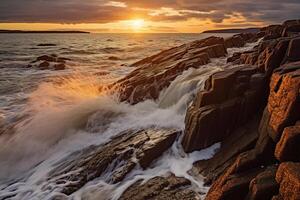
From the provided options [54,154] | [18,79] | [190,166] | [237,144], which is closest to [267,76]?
[237,144]

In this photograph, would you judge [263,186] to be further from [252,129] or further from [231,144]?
[252,129]

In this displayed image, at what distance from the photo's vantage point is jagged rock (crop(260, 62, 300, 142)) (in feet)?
21.5

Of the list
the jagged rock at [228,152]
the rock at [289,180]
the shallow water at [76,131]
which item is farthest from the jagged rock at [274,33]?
the rock at [289,180]

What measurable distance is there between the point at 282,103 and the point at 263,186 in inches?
86.9

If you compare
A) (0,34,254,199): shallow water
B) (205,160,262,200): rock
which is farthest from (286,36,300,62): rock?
(205,160,262,200): rock

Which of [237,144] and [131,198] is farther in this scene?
[237,144]

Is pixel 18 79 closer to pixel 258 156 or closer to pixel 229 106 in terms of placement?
pixel 229 106

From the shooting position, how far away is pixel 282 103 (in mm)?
6934

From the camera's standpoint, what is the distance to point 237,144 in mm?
8336

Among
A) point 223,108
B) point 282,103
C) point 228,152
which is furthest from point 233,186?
point 223,108

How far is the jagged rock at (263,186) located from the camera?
18.0 feet

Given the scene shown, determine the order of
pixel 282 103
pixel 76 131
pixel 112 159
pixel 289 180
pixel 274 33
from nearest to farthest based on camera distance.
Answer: pixel 289 180, pixel 282 103, pixel 112 159, pixel 76 131, pixel 274 33

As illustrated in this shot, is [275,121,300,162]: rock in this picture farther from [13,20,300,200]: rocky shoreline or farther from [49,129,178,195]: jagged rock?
[49,129,178,195]: jagged rock

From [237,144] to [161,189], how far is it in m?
2.38
